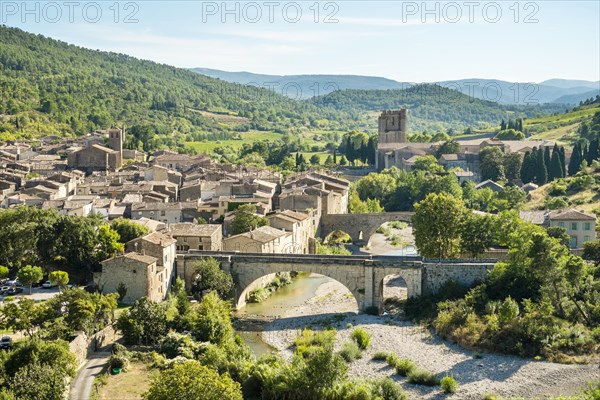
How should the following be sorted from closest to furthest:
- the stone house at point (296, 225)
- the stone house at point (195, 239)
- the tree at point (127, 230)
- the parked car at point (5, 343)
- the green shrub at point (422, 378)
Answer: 1. the parked car at point (5, 343)
2. the green shrub at point (422, 378)
3. the tree at point (127, 230)
4. the stone house at point (195, 239)
5. the stone house at point (296, 225)

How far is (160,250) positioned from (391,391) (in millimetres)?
18022

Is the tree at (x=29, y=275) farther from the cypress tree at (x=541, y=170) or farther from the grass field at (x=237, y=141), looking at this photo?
the grass field at (x=237, y=141)

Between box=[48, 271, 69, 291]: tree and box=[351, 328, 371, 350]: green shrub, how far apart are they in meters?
16.1

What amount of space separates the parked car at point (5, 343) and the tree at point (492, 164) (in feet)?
207

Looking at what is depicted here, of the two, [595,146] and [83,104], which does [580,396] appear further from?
[83,104]

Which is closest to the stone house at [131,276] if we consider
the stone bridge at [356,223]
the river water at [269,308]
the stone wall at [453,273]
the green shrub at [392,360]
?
the river water at [269,308]

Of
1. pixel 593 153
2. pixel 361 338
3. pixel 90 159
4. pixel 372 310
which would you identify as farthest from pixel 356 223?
pixel 90 159

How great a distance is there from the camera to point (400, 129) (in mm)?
118000

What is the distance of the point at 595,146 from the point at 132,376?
63.3m

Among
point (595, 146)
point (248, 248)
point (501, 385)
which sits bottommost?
point (501, 385)

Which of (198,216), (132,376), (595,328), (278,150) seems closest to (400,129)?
(278,150)

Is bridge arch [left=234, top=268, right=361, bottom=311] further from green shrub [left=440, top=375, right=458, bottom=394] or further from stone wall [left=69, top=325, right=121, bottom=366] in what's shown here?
green shrub [left=440, top=375, right=458, bottom=394]

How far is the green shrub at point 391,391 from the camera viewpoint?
2977 centimetres

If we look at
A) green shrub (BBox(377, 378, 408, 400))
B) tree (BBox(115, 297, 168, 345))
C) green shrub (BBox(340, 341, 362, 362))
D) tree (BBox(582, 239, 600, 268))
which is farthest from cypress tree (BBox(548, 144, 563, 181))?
green shrub (BBox(377, 378, 408, 400))
